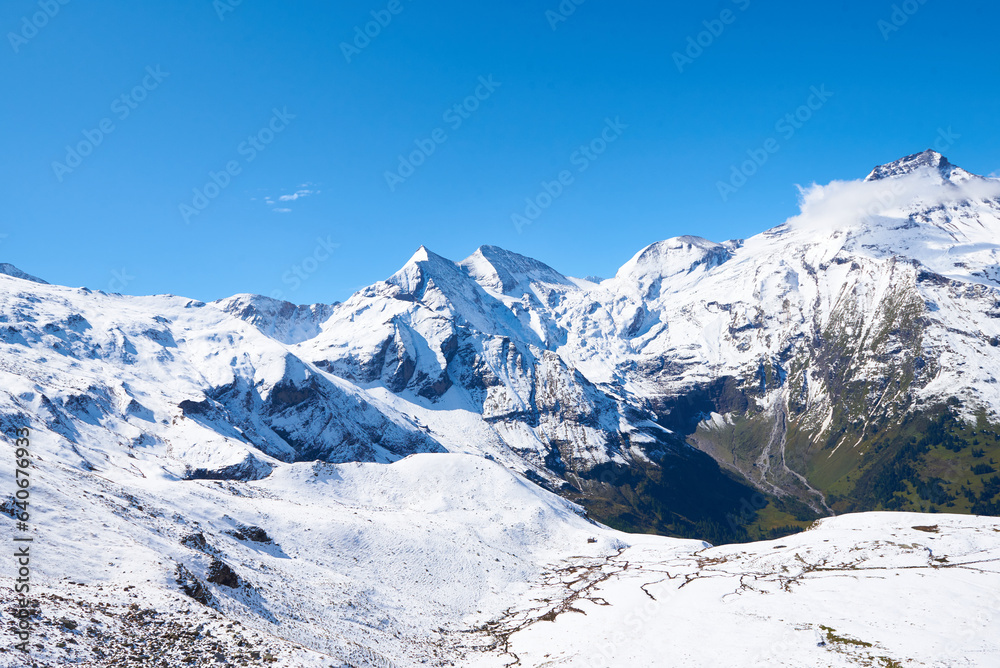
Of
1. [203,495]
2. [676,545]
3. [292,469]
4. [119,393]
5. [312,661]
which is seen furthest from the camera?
[119,393]

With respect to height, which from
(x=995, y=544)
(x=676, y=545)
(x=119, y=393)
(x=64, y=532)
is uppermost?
(x=995, y=544)

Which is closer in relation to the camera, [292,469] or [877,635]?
[877,635]

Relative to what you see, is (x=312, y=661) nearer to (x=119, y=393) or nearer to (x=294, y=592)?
(x=294, y=592)

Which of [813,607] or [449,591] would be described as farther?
[449,591]

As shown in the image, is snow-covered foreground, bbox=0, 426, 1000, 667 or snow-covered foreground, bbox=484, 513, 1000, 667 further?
snow-covered foreground, bbox=484, 513, 1000, 667

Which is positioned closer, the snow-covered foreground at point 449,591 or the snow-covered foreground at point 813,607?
the snow-covered foreground at point 449,591

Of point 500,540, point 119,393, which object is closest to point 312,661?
point 500,540

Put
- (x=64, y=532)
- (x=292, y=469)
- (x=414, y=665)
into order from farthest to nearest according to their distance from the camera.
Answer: (x=292, y=469) → (x=414, y=665) → (x=64, y=532)

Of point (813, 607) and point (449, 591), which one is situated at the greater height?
point (813, 607)
